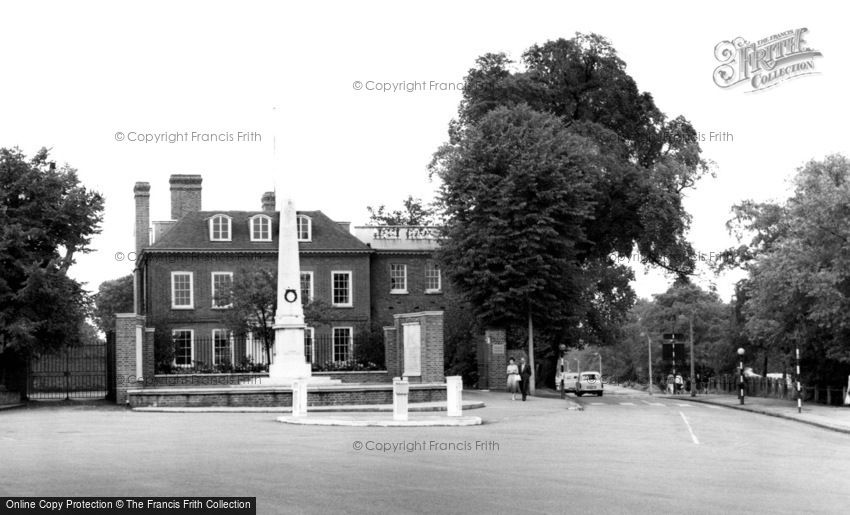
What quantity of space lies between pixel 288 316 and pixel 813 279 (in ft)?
61.0

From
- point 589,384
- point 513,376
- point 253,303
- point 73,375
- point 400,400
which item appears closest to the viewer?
point 400,400

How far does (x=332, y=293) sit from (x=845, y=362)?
29342 millimetres

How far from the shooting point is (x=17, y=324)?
39562 millimetres

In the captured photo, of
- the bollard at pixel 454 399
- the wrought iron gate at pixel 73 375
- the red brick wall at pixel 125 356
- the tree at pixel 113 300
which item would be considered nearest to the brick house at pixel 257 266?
the wrought iron gate at pixel 73 375

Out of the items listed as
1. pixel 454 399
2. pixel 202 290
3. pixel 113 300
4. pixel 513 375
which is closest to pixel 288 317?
pixel 513 375

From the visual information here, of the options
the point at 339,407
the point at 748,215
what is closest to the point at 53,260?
the point at 339,407

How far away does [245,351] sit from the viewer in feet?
197

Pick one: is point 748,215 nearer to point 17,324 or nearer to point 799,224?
point 799,224

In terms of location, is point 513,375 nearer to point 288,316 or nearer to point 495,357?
point 495,357

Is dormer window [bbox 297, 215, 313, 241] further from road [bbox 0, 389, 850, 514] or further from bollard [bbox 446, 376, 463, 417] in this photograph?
road [bbox 0, 389, 850, 514]

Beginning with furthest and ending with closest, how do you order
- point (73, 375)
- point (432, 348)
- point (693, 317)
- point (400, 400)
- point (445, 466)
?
point (693, 317), point (73, 375), point (432, 348), point (400, 400), point (445, 466)

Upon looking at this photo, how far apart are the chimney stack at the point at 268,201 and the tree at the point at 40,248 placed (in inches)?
1191

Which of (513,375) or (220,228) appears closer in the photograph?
(513,375)

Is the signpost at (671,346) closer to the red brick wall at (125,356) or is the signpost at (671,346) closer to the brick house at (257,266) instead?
the brick house at (257,266)
